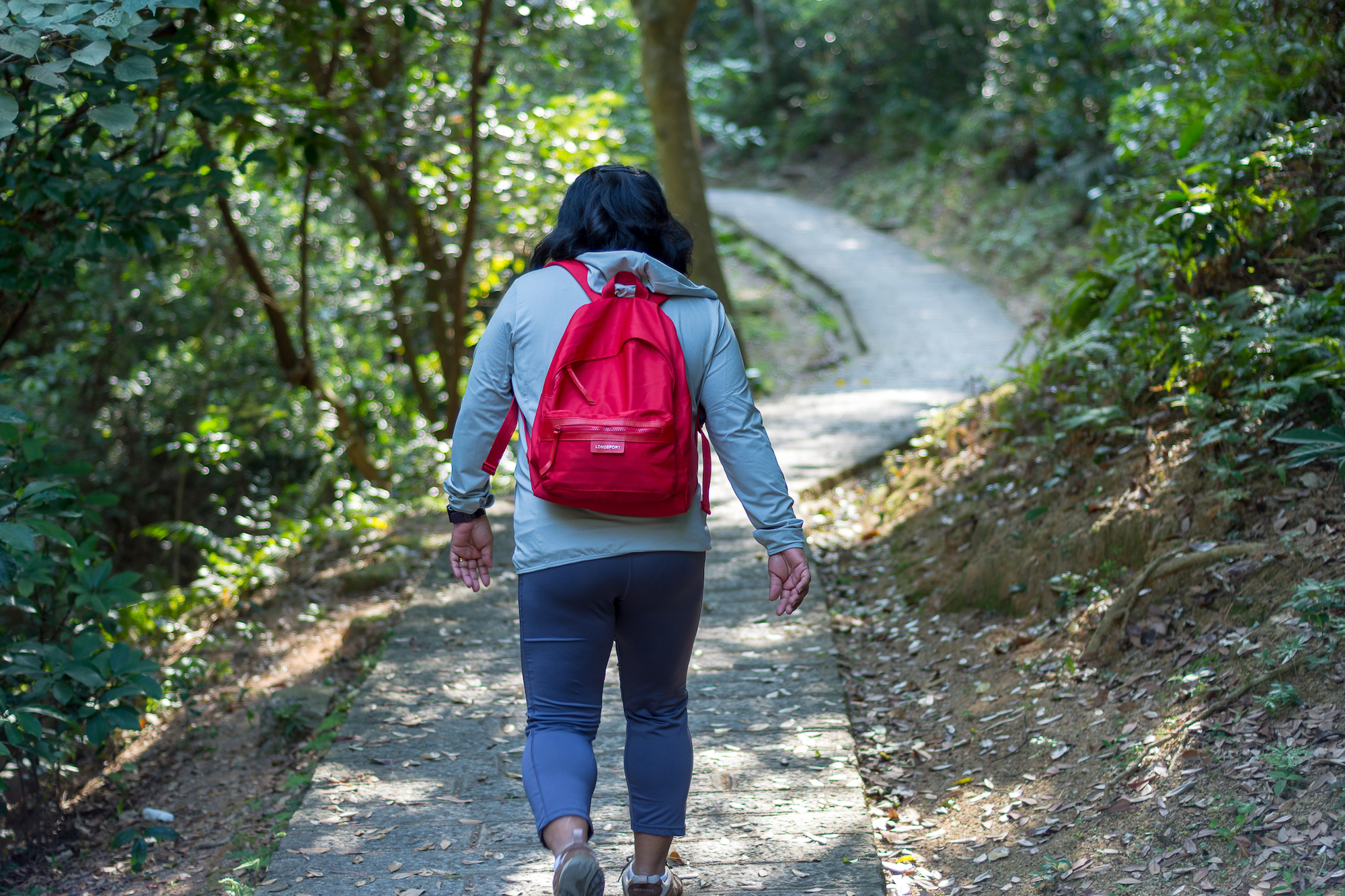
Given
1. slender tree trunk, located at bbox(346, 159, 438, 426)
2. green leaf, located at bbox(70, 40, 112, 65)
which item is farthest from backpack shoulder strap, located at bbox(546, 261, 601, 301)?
slender tree trunk, located at bbox(346, 159, 438, 426)

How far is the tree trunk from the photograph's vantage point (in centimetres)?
977

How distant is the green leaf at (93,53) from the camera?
2904 millimetres

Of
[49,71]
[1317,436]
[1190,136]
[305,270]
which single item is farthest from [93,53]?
[1190,136]

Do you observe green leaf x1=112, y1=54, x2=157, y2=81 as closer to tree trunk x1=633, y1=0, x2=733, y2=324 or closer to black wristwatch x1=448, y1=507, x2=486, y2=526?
black wristwatch x1=448, y1=507, x2=486, y2=526

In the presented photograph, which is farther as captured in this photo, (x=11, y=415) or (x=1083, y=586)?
(x=1083, y=586)

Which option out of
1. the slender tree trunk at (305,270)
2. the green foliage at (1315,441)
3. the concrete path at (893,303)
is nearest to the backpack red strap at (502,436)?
the green foliage at (1315,441)

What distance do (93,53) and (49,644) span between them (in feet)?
6.86

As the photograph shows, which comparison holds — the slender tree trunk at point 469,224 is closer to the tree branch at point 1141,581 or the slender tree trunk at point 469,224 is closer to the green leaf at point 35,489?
the green leaf at point 35,489

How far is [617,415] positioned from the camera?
94.4 inches

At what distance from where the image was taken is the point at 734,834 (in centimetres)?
327

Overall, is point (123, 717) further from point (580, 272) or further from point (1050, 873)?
point (1050, 873)

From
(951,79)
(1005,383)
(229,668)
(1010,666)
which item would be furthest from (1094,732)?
(951,79)

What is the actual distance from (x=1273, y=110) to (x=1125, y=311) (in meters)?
1.25

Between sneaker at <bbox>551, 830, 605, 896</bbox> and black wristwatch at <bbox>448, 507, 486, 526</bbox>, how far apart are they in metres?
0.87
